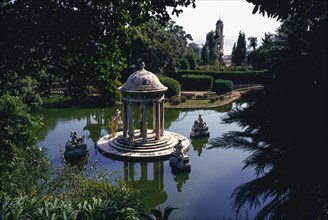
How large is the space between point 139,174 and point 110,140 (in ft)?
16.2

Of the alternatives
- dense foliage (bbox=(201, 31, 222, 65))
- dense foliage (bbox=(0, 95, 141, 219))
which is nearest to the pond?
dense foliage (bbox=(0, 95, 141, 219))

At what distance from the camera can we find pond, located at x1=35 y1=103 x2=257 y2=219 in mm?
15031

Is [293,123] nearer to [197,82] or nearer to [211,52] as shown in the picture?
[197,82]

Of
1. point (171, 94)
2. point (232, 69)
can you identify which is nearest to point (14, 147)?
point (171, 94)

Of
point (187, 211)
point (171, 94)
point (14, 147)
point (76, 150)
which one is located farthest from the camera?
point (171, 94)

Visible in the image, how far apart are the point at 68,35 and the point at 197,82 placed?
128 feet

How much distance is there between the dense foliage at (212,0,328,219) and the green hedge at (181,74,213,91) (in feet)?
127

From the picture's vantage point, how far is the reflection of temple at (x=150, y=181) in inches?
630

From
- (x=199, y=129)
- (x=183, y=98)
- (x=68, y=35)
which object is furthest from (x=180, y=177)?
(x=183, y=98)

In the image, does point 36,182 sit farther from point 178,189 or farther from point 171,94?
point 171,94

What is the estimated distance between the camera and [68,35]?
850cm

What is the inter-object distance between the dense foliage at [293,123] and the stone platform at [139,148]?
1276cm

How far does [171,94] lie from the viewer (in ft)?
130

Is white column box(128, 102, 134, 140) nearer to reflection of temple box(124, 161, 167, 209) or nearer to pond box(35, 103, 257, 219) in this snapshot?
pond box(35, 103, 257, 219)
